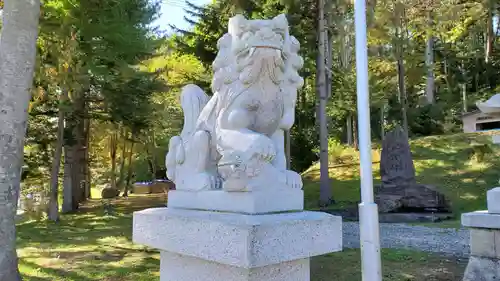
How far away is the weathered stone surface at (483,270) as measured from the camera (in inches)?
170

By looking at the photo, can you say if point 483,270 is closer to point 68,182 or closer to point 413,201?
point 413,201

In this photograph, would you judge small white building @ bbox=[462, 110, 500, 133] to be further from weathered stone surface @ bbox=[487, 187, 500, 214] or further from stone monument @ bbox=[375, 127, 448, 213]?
weathered stone surface @ bbox=[487, 187, 500, 214]

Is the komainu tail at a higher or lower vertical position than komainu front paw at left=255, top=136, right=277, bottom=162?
higher


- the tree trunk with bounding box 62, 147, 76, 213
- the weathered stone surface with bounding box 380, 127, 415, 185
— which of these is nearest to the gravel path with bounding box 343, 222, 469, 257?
the weathered stone surface with bounding box 380, 127, 415, 185

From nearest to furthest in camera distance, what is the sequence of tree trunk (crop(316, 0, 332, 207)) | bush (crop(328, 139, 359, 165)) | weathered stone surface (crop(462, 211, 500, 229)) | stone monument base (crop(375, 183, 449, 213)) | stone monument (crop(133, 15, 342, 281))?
stone monument (crop(133, 15, 342, 281))
weathered stone surface (crop(462, 211, 500, 229))
stone monument base (crop(375, 183, 449, 213))
tree trunk (crop(316, 0, 332, 207))
bush (crop(328, 139, 359, 165))

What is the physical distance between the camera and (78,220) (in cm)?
1134

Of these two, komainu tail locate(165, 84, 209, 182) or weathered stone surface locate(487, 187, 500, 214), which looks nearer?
komainu tail locate(165, 84, 209, 182)

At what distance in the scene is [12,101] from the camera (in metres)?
4.56

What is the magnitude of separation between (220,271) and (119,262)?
183 inches

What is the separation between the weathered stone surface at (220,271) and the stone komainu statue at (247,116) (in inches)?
17.7

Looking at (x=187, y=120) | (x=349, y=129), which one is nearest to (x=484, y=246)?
(x=187, y=120)

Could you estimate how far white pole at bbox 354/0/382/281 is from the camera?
13.0 feet

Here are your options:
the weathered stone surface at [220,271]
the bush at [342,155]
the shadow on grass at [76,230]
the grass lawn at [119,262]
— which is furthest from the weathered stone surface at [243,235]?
the bush at [342,155]

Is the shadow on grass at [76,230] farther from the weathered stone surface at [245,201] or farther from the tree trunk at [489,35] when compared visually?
the tree trunk at [489,35]
